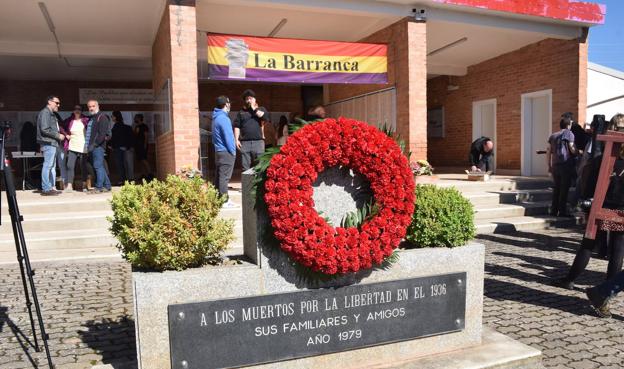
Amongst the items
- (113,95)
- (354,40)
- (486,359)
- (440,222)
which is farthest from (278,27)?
(486,359)

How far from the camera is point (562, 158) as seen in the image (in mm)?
8750

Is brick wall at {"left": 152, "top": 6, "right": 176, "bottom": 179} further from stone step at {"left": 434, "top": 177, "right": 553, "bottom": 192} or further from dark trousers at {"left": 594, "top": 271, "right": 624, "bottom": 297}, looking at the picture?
dark trousers at {"left": 594, "top": 271, "right": 624, "bottom": 297}

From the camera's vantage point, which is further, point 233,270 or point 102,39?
point 102,39

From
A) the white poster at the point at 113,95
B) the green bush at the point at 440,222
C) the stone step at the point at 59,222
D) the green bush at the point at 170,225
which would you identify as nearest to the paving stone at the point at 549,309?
the green bush at the point at 440,222

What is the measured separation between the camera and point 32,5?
355 inches

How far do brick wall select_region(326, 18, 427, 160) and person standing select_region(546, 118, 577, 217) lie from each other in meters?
2.50

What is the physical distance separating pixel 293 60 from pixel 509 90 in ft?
24.4

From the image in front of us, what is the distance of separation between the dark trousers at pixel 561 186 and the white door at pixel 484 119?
218 inches

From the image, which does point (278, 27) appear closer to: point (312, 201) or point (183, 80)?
point (183, 80)

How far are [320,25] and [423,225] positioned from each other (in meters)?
8.71

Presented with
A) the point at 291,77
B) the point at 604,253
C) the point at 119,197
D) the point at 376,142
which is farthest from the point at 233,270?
the point at 291,77

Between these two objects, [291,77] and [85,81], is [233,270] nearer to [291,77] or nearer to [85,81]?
[291,77]

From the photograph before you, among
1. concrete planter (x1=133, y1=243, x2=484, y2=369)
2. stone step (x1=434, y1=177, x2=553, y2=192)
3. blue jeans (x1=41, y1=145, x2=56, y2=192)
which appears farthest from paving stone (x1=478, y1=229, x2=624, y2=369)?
blue jeans (x1=41, y1=145, x2=56, y2=192)

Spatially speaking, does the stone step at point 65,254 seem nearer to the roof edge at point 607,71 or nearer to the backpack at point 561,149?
the backpack at point 561,149
